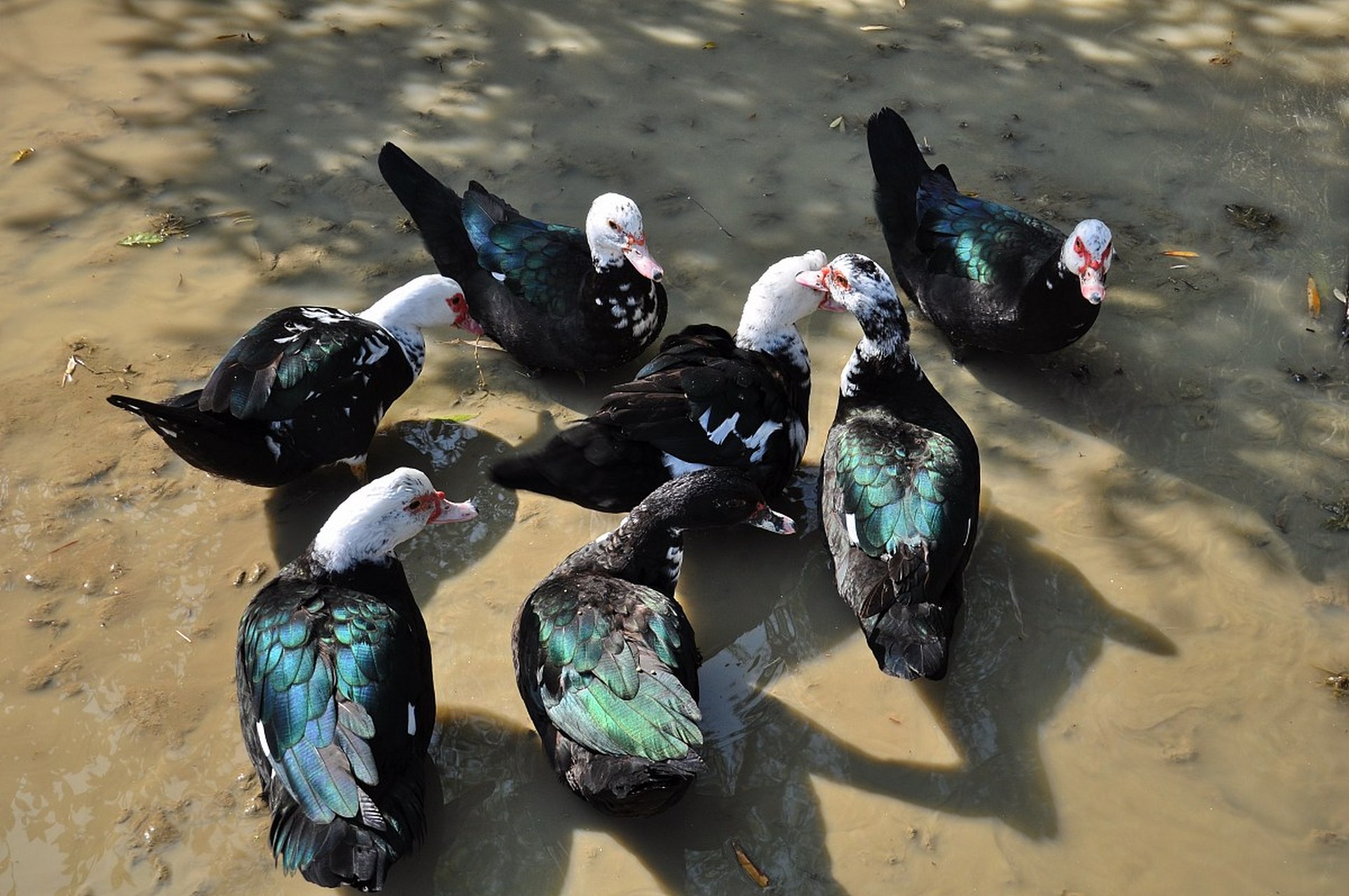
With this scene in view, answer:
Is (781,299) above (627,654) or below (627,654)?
A: above

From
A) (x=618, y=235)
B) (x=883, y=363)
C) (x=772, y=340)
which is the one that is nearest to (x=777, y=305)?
(x=772, y=340)

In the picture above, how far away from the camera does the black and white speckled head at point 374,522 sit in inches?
151

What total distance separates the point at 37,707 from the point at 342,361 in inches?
65.6

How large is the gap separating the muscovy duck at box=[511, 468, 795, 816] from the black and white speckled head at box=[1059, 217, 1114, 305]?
1.67 m

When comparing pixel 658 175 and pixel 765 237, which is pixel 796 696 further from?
pixel 658 175

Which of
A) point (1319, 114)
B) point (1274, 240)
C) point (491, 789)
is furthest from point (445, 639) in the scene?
point (1319, 114)

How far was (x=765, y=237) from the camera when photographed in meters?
5.82

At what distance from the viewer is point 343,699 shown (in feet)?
11.1

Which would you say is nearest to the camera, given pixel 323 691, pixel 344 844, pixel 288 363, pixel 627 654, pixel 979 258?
pixel 344 844

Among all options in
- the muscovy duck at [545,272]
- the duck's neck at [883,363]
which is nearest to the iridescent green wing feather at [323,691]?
the muscovy duck at [545,272]

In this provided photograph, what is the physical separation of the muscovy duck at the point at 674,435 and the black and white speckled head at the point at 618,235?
0.51 m

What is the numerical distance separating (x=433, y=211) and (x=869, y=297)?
2.25m

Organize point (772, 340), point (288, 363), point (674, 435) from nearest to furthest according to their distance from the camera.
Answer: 1. point (674, 435)
2. point (288, 363)
3. point (772, 340)

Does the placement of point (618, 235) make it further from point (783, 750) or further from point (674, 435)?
point (783, 750)
